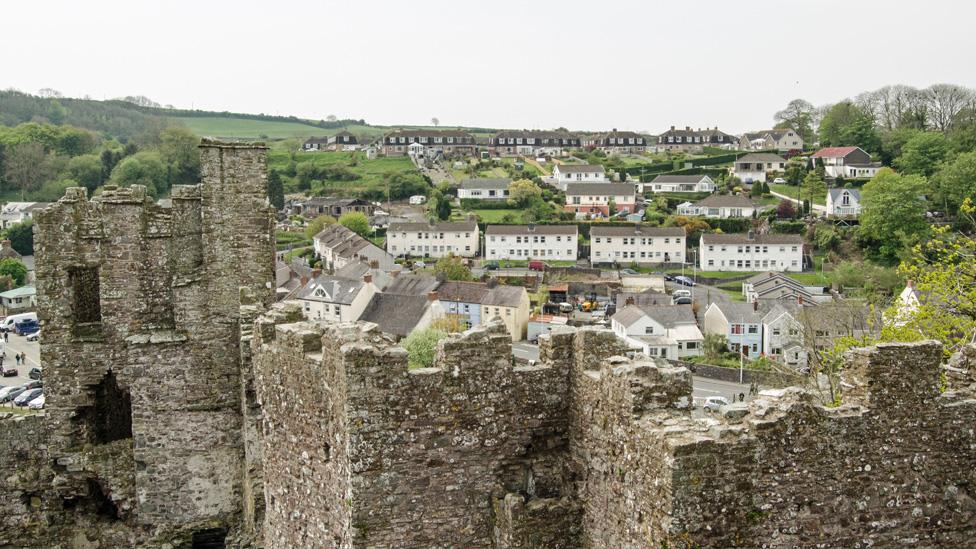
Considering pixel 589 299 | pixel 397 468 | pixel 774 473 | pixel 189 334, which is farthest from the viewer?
pixel 589 299

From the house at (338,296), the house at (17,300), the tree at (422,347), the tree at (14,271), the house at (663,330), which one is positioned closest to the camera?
the tree at (422,347)

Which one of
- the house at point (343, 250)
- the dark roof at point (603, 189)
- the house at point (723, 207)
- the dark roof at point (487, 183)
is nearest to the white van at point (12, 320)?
the house at point (343, 250)

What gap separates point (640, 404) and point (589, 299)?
267 feet

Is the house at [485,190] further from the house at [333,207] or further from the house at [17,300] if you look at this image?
the house at [17,300]

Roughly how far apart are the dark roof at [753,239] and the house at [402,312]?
1800 inches

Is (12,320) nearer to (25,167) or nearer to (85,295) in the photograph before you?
(25,167)

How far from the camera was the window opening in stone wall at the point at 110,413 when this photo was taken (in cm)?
1350

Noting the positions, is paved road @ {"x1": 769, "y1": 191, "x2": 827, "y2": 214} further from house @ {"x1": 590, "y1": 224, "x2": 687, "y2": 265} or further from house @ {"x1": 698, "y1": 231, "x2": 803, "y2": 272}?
house @ {"x1": 590, "y1": 224, "x2": 687, "y2": 265}

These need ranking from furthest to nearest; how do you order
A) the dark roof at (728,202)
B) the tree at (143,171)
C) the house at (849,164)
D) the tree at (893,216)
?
the house at (849,164), the dark roof at (728,202), the tree at (143,171), the tree at (893,216)

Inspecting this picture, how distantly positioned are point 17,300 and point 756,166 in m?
121

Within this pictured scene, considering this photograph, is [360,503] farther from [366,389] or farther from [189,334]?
[189,334]

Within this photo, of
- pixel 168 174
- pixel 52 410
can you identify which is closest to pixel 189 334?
pixel 52 410

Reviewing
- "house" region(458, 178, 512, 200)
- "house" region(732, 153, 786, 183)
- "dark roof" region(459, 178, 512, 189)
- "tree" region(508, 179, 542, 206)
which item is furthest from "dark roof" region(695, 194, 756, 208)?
"dark roof" region(459, 178, 512, 189)

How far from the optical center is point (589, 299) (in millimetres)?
88688
